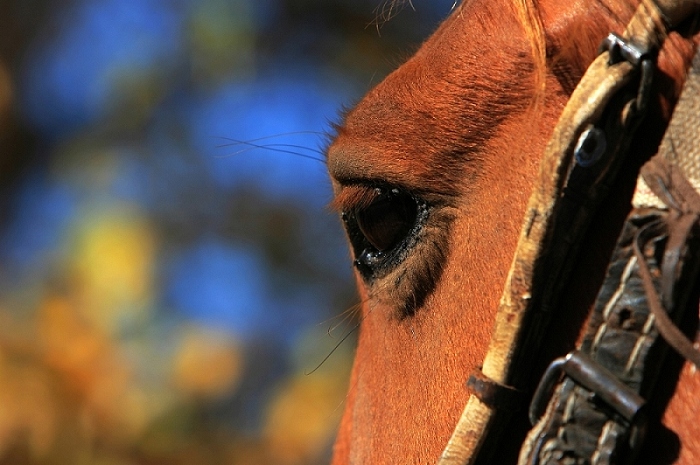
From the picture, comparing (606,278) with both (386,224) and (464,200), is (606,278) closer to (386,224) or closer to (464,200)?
(464,200)

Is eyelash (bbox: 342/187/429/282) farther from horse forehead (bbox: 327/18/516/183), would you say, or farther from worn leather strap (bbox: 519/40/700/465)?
worn leather strap (bbox: 519/40/700/465)

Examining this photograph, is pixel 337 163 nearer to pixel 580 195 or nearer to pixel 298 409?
pixel 580 195

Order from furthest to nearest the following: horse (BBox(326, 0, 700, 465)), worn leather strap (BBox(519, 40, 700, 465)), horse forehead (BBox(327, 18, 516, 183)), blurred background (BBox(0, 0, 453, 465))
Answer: blurred background (BBox(0, 0, 453, 465)) < horse forehead (BBox(327, 18, 516, 183)) < horse (BBox(326, 0, 700, 465)) < worn leather strap (BBox(519, 40, 700, 465))

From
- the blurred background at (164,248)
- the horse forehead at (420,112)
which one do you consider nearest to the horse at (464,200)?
the horse forehead at (420,112)

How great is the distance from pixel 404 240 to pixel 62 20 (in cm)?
809

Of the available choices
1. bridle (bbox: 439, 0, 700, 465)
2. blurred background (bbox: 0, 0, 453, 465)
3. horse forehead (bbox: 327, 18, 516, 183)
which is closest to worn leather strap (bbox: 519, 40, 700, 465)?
bridle (bbox: 439, 0, 700, 465)

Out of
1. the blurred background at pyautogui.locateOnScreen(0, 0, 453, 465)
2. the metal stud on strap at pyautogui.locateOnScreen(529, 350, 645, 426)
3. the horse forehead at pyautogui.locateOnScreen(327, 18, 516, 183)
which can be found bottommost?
the blurred background at pyautogui.locateOnScreen(0, 0, 453, 465)

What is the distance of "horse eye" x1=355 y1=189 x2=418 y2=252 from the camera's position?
1.21m

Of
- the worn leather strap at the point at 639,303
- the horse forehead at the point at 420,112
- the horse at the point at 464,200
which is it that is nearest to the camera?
the worn leather strap at the point at 639,303

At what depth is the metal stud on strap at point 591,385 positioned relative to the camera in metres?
0.86

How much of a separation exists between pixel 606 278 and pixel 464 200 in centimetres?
28

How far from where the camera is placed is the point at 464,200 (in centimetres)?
113

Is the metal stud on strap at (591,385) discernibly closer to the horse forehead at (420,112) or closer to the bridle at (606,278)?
the bridle at (606,278)

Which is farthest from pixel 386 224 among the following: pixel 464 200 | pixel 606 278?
pixel 606 278
